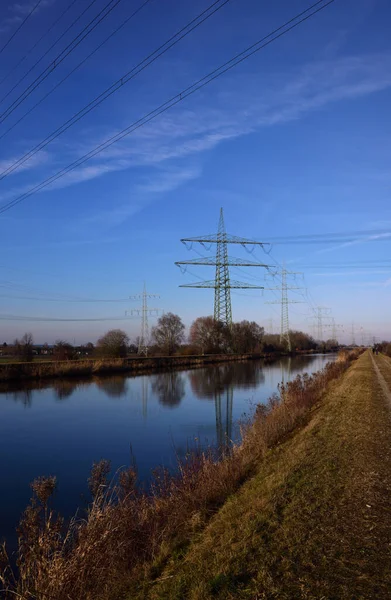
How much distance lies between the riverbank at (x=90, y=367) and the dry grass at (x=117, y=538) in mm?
26139

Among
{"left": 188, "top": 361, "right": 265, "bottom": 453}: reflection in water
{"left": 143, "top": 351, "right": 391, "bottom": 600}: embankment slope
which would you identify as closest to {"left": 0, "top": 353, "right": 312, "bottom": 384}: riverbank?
{"left": 188, "top": 361, "right": 265, "bottom": 453}: reflection in water

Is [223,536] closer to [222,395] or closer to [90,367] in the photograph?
[222,395]

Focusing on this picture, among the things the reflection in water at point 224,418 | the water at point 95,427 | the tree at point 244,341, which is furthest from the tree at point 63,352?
the tree at point 244,341

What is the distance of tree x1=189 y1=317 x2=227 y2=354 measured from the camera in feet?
201

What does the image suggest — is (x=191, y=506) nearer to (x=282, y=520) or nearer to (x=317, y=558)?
(x=282, y=520)

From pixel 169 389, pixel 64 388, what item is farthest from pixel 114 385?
pixel 169 389

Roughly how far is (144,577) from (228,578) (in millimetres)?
1120

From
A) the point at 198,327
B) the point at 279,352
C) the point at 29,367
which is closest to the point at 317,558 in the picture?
the point at 29,367

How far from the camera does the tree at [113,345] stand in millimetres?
51525

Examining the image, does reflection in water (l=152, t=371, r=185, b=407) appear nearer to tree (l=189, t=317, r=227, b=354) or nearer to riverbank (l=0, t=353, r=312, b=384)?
riverbank (l=0, t=353, r=312, b=384)

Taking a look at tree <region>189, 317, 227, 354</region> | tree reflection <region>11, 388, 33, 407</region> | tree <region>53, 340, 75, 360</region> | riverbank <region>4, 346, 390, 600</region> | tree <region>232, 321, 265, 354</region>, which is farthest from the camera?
tree <region>232, 321, 265, 354</region>

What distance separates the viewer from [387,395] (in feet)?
51.6

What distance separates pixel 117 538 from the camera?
5.31 metres

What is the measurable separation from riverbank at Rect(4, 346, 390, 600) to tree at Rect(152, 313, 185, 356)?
58.9 meters
